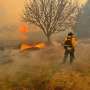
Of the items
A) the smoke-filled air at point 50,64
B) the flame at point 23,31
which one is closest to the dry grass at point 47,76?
the smoke-filled air at point 50,64

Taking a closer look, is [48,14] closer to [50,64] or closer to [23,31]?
[50,64]

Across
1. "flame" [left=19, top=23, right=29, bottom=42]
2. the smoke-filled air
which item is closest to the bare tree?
the smoke-filled air

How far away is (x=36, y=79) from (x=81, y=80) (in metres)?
2.28

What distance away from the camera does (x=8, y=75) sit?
17.7 meters

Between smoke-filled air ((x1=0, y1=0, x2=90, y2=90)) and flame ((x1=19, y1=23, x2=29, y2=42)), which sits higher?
smoke-filled air ((x1=0, y1=0, x2=90, y2=90))

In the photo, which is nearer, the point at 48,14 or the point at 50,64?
the point at 50,64

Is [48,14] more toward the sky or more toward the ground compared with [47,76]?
more toward the sky

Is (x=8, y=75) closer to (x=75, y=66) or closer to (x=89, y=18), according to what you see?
(x=75, y=66)

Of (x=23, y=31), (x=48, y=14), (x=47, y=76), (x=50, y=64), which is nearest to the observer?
(x=47, y=76)

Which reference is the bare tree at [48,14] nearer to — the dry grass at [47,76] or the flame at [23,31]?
the dry grass at [47,76]

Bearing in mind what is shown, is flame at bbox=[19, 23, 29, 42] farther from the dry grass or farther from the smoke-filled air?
the dry grass

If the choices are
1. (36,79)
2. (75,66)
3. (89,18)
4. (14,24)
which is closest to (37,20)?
(75,66)

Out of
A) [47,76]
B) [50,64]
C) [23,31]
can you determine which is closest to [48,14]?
[50,64]

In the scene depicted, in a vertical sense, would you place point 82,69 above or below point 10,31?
above
